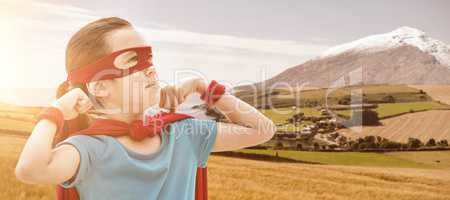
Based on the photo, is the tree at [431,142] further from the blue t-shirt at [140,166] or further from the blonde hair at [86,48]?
the blonde hair at [86,48]

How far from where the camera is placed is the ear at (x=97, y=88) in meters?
1.35

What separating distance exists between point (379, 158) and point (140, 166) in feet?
5.89

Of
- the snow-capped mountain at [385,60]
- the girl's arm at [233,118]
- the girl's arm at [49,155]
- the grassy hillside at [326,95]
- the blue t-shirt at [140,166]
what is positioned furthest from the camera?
the snow-capped mountain at [385,60]

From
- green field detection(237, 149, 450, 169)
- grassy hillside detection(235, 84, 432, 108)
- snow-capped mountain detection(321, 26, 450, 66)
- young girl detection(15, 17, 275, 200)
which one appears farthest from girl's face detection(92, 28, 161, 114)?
snow-capped mountain detection(321, 26, 450, 66)

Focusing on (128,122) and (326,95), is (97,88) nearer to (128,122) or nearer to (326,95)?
(128,122)

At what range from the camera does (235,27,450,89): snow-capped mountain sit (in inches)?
105

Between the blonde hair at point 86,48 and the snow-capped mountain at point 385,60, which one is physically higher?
the snow-capped mountain at point 385,60

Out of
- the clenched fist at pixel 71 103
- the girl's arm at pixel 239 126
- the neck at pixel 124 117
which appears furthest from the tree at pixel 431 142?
the clenched fist at pixel 71 103

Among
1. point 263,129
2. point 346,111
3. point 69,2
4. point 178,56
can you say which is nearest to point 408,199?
point 346,111

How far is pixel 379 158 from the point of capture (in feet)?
9.16

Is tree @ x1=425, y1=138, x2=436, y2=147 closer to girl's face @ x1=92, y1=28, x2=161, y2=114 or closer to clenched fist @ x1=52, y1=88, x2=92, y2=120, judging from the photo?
girl's face @ x1=92, y1=28, x2=161, y2=114

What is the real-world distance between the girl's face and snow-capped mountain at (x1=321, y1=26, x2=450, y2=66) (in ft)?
4.74

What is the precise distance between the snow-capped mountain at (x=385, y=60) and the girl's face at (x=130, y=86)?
1.37 meters

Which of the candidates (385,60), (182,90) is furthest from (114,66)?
(385,60)
